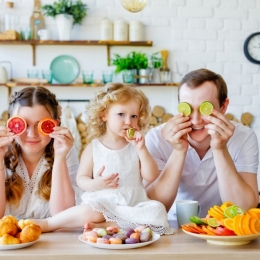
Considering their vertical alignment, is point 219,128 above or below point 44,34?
below

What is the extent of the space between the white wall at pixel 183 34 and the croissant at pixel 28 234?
4.02m

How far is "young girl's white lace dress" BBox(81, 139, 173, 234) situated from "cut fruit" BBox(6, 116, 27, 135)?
1.10 ft

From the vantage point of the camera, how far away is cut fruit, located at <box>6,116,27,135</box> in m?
2.01

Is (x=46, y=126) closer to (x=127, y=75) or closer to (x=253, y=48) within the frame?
(x=127, y=75)

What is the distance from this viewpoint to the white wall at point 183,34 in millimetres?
5500

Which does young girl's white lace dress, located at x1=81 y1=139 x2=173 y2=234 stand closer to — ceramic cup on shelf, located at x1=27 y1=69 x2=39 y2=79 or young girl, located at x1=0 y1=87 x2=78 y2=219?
young girl, located at x1=0 y1=87 x2=78 y2=219

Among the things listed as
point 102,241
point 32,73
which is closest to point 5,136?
point 102,241

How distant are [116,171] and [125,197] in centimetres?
16

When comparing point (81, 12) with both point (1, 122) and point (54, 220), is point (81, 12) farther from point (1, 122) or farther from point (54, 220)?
point (54, 220)

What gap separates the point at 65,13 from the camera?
208 inches

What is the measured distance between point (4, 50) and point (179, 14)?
1925mm

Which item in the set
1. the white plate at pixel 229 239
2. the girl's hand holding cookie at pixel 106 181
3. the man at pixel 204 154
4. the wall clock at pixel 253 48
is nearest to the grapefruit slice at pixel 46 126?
the girl's hand holding cookie at pixel 106 181

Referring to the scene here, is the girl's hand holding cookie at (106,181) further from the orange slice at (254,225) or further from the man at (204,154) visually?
the orange slice at (254,225)

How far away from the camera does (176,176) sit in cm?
214
